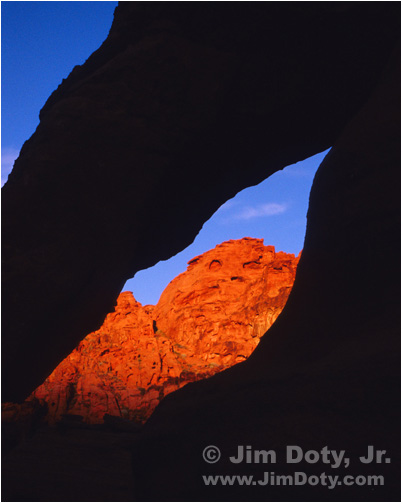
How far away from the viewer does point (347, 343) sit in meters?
2.79

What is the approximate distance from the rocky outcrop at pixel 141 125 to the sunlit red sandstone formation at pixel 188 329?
514 inches

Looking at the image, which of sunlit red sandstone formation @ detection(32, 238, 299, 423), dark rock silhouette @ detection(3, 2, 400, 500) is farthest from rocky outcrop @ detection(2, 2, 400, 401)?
sunlit red sandstone formation @ detection(32, 238, 299, 423)

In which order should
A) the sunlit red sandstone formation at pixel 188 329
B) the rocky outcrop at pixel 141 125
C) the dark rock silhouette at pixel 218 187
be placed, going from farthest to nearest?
the sunlit red sandstone formation at pixel 188 329 → the rocky outcrop at pixel 141 125 → the dark rock silhouette at pixel 218 187

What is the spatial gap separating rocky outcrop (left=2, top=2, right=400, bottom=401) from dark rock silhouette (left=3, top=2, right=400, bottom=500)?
0.01m

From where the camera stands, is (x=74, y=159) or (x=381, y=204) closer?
(x=381, y=204)

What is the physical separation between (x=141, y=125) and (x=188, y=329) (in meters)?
26.7

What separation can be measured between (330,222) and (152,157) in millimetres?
1610

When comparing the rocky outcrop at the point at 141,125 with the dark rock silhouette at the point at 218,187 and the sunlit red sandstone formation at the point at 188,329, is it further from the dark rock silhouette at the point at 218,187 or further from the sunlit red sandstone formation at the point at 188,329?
the sunlit red sandstone formation at the point at 188,329

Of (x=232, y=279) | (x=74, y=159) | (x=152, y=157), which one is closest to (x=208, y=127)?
(x=152, y=157)

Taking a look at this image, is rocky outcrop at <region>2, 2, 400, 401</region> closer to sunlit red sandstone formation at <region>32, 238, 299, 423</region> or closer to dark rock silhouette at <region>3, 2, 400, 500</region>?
dark rock silhouette at <region>3, 2, 400, 500</region>

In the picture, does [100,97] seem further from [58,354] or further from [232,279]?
[232,279]

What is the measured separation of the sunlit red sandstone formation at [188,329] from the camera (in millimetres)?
21156

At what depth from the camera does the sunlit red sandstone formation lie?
2116 centimetres

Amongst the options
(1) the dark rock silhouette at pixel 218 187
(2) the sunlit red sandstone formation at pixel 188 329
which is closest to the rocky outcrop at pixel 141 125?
(1) the dark rock silhouette at pixel 218 187
